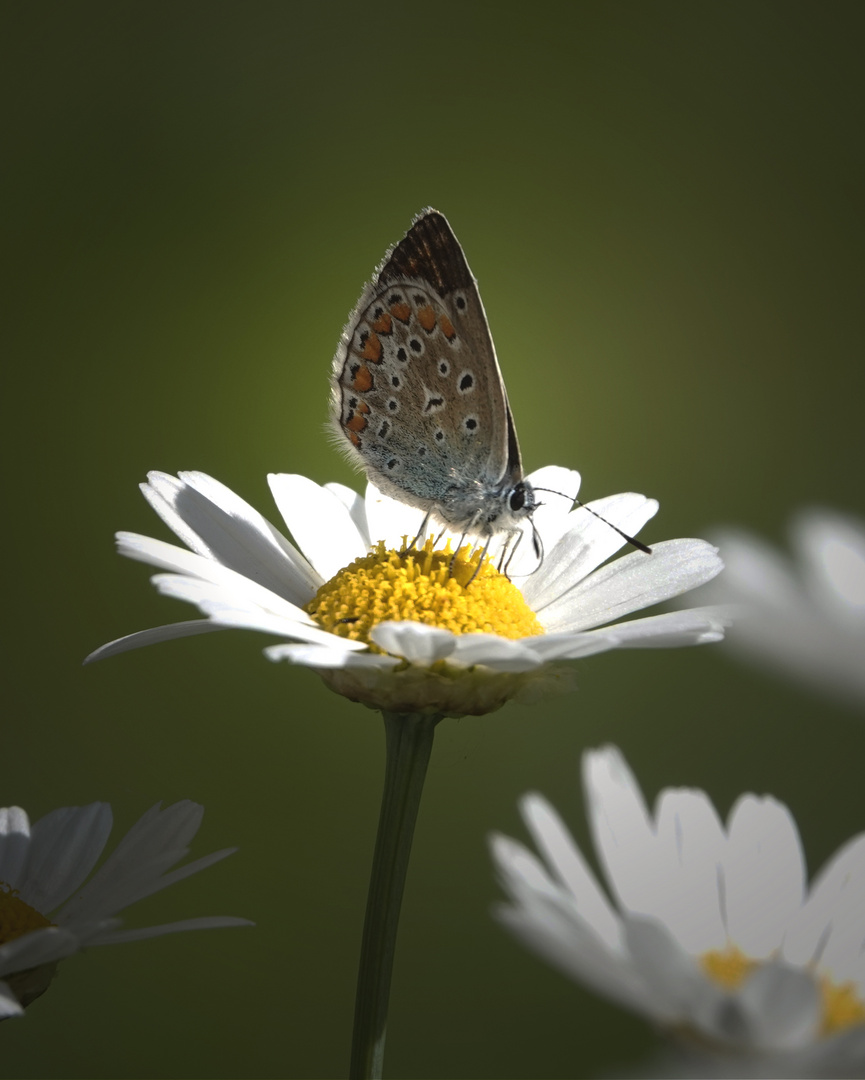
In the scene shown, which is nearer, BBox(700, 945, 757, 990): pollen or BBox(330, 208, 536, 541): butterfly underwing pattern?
BBox(700, 945, 757, 990): pollen

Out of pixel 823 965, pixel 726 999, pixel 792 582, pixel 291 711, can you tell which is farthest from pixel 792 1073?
pixel 291 711

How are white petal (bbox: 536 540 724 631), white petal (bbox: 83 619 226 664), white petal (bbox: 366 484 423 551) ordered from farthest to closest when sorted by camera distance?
white petal (bbox: 366 484 423 551)
white petal (bbox: 536 540 724 631)
white petal (bbox: 83 619 226 664)

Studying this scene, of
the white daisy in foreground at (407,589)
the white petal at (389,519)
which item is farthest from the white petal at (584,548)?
the white petal at (389,519)

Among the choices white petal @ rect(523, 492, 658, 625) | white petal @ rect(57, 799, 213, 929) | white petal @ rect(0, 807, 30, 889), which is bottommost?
white petal @ rect(0, 807, 30, 889)

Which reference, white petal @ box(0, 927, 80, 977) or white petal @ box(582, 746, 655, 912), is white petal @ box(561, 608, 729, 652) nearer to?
white petal @ box(582, 746, 655, 912)

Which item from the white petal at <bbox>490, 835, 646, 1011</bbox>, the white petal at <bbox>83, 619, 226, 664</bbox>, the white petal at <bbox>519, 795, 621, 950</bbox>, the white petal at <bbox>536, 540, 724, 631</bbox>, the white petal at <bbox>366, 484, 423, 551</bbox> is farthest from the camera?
the white petal at <bbox>366, 484, 423, 551</bbox>

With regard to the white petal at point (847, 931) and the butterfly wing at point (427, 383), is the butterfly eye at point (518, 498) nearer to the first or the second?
the butterfly wing at point (427, 383)

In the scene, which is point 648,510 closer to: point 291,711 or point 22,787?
point 291,711

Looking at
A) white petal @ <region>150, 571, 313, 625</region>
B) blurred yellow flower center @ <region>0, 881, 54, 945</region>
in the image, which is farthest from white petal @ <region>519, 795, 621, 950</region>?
blurred yellow flower center @ <region>0, 881, 54, 945</region>
